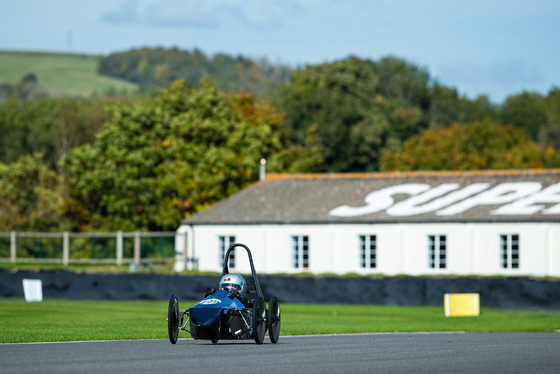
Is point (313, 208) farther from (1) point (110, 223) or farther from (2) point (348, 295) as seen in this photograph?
(1) point (110, 223)

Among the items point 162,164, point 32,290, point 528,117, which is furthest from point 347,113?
point 32,290

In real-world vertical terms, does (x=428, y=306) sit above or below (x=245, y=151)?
below

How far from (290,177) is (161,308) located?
21.3 m

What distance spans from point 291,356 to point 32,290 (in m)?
25.6

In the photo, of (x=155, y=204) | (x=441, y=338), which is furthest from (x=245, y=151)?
(x=441, y=338)

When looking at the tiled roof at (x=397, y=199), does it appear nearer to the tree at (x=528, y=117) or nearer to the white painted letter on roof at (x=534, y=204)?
the white painted letter on roof at (x=534, y=204)

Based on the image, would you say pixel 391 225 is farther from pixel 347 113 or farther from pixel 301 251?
pixel 347 113

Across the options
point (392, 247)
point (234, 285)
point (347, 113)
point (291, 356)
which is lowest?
point (392, 247)

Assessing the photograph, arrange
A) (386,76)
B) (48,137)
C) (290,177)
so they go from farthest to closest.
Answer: (386,76), (48,137), (290,177)

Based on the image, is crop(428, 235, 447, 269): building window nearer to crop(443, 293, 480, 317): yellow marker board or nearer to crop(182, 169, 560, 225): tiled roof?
crop(182, 169, 560, 225): tiled roof

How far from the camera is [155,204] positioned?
6819 centimetres

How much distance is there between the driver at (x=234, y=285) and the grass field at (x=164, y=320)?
3.70 m

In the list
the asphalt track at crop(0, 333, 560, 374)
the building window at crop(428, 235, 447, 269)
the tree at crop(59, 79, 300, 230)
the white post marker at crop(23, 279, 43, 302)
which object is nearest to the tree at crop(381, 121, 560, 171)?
the tree at crop(59, 79, 300, 230)

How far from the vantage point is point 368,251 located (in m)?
49.8
